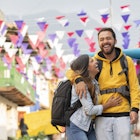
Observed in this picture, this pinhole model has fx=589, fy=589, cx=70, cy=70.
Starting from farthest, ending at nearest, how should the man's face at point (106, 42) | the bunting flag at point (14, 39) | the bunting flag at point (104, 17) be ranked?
the bunting flag at point (14, 39) → the bunting flag at point (104, 17) → the man's face at point (106, 42)

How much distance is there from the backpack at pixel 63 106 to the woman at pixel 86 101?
0.04 meters

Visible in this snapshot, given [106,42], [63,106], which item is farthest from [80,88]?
[106,42]

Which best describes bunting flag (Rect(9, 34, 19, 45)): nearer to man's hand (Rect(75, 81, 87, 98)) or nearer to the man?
the man

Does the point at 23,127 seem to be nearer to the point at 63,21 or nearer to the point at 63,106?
the point at 63,21

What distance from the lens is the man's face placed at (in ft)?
16.9

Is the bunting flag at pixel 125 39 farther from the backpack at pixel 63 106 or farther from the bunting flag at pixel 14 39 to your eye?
the backpack at pixel 63 106

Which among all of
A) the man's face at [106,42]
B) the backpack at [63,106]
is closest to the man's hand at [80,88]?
the backpack at [63,106]

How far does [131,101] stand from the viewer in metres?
5.07

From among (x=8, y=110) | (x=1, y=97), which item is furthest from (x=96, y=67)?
(x=8, y=110)

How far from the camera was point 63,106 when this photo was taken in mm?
5109

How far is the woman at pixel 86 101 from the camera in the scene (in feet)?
16.5

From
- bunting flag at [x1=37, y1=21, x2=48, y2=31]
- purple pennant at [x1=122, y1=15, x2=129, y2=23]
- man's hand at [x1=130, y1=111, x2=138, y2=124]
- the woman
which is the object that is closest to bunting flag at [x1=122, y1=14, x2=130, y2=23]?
purple pennant at [x1=122, y1=15, x2=129, y2=23]

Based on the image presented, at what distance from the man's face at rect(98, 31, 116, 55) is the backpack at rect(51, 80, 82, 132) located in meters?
0.44

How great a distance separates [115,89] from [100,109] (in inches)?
9.5
